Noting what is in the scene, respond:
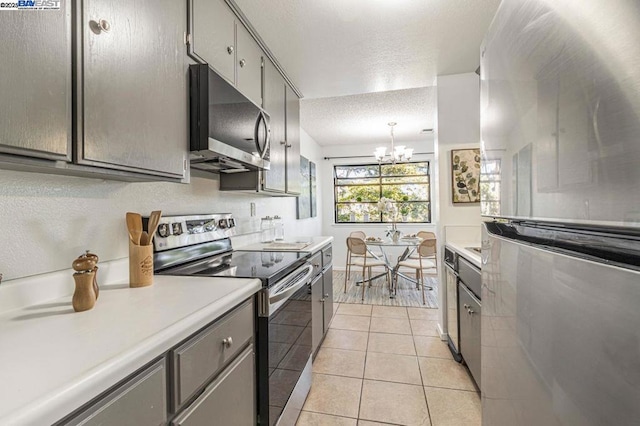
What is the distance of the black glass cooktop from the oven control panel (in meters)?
0.13

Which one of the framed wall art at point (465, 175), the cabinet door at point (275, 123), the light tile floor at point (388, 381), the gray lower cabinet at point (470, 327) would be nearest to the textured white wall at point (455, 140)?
the framed wall art at point (465, 175)

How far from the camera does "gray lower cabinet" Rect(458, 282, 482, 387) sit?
5.68ft

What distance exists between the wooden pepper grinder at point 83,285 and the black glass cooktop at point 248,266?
47cm

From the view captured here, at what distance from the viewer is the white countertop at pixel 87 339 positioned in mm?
477

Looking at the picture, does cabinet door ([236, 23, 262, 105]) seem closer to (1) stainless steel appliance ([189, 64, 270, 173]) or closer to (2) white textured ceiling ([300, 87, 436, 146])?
(1) stainless steel appliance ([189, 64, 270, 173])

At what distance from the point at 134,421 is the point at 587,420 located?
2.89 feet

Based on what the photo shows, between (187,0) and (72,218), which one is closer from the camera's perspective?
(72,218)

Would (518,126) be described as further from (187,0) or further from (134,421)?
(187,0)

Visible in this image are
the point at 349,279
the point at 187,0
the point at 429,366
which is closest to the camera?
the point at 187,0

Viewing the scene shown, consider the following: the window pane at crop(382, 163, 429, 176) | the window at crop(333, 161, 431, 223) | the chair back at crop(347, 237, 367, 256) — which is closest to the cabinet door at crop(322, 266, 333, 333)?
the chair back at crop(347, 237, 367, 256)

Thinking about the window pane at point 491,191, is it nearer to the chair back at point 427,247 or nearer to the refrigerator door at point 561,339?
the refrigerator door at point 561,339

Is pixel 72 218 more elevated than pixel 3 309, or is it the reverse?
pixel 72 218

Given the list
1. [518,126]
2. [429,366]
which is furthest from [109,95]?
[429,366]

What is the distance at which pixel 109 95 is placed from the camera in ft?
2.91
